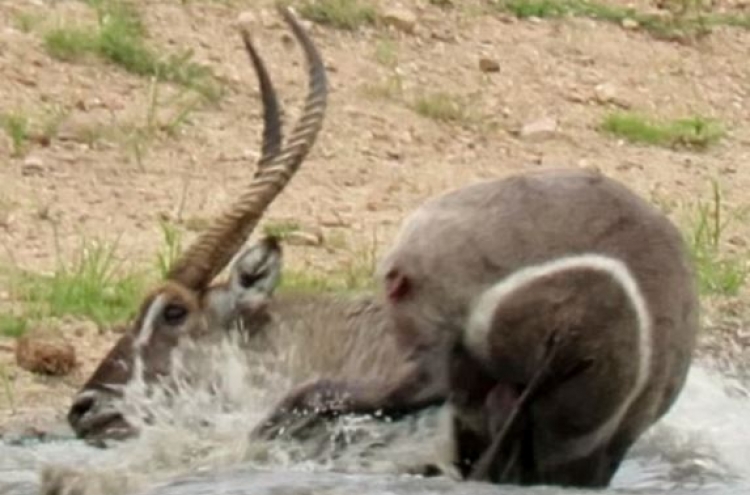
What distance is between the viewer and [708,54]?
52.3 feet

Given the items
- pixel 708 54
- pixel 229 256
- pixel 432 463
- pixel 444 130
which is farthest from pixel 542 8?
pixel 432 463

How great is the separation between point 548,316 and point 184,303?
175 centimetres

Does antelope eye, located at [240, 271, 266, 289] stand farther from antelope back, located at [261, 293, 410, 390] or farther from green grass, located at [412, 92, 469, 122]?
green grass, located at [412, 92, 469, 122]

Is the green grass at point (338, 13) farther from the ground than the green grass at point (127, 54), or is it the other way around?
the green grass at point (127, 54)

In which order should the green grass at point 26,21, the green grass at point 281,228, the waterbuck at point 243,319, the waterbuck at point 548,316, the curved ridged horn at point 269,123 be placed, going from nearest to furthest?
the waterbuck at point 548,316 < the waterbuck at point 243,319 < the curved ridged horn at point 269,123 < the green grass at point 281,228 < the green grass at point 26,21

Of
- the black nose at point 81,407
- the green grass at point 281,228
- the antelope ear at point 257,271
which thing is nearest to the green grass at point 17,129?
the green grass at point 281,228

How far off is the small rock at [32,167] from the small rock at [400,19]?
340 centimetres

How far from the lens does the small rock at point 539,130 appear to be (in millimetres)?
13953

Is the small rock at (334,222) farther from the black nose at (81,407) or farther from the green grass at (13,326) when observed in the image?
the black nose at (81,407)

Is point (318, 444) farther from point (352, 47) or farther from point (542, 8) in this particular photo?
point (542, 8)

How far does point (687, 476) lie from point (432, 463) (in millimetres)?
999

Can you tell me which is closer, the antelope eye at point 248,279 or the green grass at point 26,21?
the antelope eye at point 248,279

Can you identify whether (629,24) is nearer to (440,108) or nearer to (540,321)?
(440,108)

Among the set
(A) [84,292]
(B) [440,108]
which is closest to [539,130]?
(B) [440,108]
